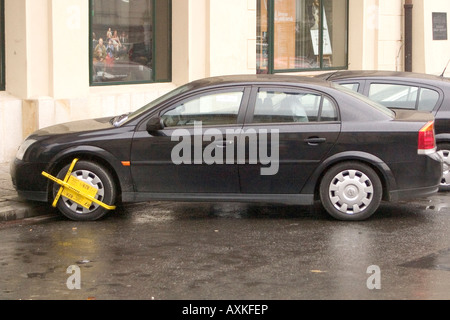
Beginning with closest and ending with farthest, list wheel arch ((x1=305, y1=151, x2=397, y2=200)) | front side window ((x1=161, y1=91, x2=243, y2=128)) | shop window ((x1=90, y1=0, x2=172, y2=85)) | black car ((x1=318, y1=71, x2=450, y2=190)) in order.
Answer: wheel arch ((x1=305, y1=151, x2=397, y2=200))
front side window ((x1=161, y1=91, x2=243, y2=128))
black car ((x1=318, y1=71, x2=450, y2=190))
shop window ((x1=90, y1=0, x2=172, y2=85))

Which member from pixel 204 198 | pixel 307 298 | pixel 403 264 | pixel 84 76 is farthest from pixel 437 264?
pixel 84 76

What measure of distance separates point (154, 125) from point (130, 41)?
6619 mm

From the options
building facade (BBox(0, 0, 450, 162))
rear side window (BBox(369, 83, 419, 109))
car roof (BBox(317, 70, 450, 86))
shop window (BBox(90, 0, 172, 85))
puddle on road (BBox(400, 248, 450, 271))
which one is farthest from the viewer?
shop window (BBox(90, 0, 172, 85))

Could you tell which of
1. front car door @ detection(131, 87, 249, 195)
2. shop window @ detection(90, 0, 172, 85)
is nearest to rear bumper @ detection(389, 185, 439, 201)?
front car door @ detection(131, 87, 249, 195)

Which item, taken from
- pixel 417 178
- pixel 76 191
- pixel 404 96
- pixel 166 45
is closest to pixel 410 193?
pixel 417 178

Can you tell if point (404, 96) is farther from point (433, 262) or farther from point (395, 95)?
point (433, 262)

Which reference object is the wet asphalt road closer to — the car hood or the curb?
the curb

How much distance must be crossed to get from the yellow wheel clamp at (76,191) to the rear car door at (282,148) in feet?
5.26

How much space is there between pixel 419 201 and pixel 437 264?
3349 mm

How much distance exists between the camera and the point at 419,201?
11227 mm

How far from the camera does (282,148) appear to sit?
973 cm

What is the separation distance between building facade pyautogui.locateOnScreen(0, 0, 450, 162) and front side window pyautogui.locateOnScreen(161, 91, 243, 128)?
14.2 feet

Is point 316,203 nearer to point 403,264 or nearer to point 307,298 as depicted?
point 403,264

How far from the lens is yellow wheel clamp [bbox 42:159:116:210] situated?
9789 mm
